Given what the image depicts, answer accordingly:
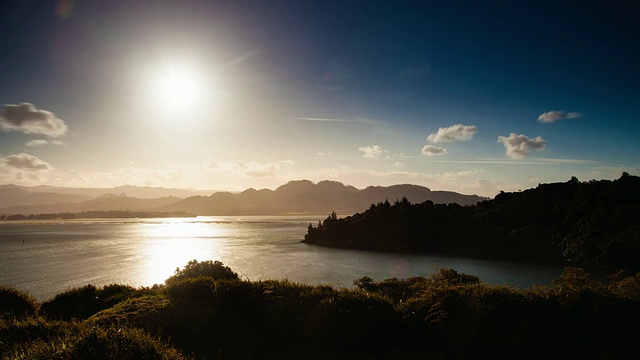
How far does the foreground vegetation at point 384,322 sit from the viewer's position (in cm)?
1182

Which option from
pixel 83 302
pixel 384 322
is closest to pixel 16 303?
pixel 83 302

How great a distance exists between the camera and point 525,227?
306 ft

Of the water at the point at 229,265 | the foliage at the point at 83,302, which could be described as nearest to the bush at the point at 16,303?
the foliage at the point at 83,302

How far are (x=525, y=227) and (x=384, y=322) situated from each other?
9841 centimetres

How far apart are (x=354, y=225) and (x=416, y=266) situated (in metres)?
41.0

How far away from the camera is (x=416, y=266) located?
257 feet

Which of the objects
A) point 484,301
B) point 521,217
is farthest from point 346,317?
point 521,217

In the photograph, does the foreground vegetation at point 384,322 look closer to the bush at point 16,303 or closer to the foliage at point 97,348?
the foliage at point 97,348

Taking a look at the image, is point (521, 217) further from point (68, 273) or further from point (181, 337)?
point (68, 273)

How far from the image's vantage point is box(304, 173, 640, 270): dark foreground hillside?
73375 millimetres

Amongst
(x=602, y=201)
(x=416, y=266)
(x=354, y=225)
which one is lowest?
(x=416, y=266)

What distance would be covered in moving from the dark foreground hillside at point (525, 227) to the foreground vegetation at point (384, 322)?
75168 mm

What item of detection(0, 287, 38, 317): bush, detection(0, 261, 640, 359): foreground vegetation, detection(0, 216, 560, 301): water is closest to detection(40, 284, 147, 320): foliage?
detection(0, 287, 38, 317): bush

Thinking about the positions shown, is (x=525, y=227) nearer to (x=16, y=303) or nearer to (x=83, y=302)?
(x=83, y=302)
